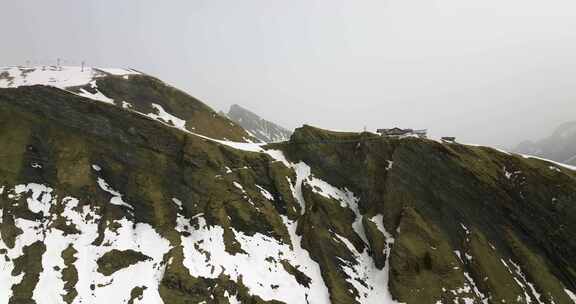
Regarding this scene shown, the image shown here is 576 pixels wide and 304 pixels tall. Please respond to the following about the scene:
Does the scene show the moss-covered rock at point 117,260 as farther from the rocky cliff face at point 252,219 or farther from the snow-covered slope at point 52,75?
the snow-covered slope at point 52,75

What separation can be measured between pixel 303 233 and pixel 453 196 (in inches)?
826

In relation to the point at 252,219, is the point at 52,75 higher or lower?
lower

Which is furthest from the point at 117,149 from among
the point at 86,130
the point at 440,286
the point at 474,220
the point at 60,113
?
the point at 474,220

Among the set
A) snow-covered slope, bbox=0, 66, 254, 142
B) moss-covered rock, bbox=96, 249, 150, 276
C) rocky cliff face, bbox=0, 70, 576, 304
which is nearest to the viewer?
moss-covered rock, bbox=96, 249, 150, 276

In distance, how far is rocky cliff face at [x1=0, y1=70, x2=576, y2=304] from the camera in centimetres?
3738

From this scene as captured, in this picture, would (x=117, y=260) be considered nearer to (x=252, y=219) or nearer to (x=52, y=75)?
(x=252, y=219)

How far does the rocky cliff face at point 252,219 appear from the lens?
3738 cm

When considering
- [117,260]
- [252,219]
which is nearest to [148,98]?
[252,219]

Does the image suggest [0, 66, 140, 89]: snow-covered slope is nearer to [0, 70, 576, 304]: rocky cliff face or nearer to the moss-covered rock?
[0, 70, 576, 304]: rocky cliff face

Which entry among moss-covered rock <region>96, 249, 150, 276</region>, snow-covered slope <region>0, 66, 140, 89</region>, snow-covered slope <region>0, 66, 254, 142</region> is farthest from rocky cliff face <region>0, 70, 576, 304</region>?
snow-covered slope <region>0, 66, 140, 89</region>

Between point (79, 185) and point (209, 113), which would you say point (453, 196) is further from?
point (209, 113)

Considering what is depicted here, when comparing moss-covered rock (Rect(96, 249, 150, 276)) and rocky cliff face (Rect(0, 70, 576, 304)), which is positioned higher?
rocky cliff face (Rect(0, 70, 576, 304))

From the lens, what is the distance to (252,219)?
46312mm

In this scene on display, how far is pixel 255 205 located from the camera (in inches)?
1885
